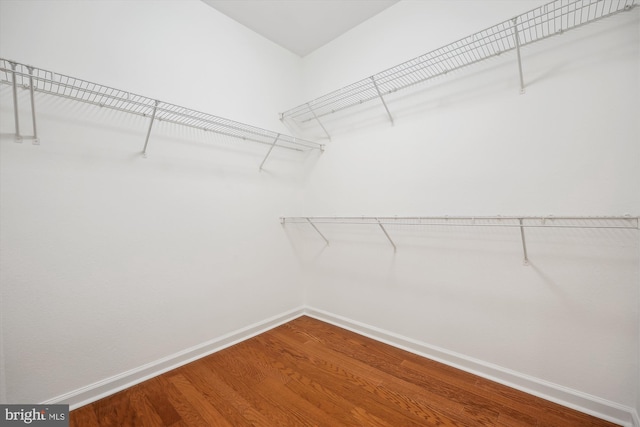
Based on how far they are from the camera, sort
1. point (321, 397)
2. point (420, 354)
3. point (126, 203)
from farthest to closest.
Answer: point (420, 354), point (126, 203), point (321, 397)

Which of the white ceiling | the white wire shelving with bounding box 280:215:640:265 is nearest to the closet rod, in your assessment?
the white wire shelving with bounding box 280:215:640:265

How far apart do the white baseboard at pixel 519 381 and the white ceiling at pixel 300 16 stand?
8.22 ft

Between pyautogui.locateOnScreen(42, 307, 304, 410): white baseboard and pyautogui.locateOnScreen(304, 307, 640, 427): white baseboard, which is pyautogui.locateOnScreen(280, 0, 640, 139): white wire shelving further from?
pyautogui.locateOnScreen(42, 307, 304, 410): white baseboard

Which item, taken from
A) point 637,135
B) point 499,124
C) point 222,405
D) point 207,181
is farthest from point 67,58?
point 637,135

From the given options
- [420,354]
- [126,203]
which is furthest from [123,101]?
[420,354]

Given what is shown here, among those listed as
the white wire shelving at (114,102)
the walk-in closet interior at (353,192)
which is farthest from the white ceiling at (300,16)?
the white wire shelving at (114,102)

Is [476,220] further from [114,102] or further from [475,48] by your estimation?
[114,102]

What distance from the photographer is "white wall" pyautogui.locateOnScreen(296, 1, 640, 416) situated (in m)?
1.25

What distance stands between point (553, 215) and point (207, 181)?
2.13 meters

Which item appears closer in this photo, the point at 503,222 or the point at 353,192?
the point at 503,222

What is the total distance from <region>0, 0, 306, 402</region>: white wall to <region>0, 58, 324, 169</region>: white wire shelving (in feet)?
0.17

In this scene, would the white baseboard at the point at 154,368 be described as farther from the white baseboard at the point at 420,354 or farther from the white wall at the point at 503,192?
the white wall at the point at 503,192

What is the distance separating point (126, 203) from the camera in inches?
61.9

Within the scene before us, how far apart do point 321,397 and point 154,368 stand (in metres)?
1.06
